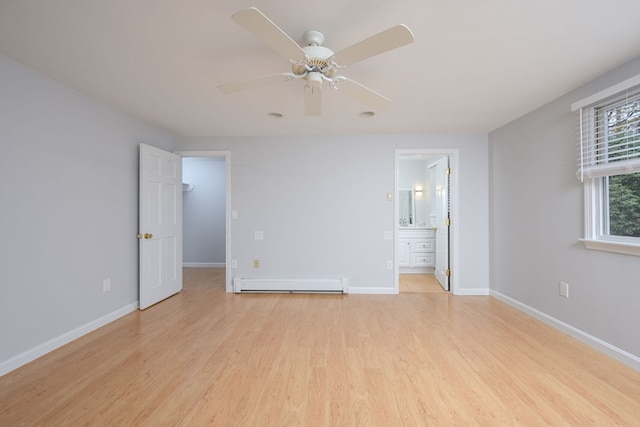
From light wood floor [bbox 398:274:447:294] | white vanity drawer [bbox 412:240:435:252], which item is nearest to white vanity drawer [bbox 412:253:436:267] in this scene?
white vanity drawer [bbox 412:240:435:252]

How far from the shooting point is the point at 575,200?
250 centimetres

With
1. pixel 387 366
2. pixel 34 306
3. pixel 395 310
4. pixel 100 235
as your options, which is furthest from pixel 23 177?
pixel 395 310

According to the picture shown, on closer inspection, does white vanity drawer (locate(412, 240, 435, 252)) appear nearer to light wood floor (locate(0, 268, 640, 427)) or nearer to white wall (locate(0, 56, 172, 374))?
light wood floor (locate(0, 268, 640, 427))

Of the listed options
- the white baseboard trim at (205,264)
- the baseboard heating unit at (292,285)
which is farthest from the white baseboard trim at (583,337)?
the white baseboard trim at (205,264)

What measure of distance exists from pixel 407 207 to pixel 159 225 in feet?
15.2

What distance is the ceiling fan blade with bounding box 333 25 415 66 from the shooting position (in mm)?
1253

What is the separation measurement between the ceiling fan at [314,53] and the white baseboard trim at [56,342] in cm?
255

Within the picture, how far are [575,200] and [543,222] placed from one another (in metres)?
0.43

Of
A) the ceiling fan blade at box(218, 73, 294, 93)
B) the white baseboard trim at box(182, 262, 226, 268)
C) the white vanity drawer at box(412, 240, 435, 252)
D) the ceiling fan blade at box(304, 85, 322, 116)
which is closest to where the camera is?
the ceiling fan blade at box(218, 73, 294, 93)

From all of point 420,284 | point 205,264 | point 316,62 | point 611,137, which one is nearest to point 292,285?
point 420,284

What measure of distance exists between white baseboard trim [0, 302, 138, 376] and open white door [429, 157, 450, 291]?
4.29 meters

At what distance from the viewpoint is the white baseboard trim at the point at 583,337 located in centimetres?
201

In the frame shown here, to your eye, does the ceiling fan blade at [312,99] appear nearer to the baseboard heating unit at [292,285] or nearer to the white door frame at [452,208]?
the white door frame at [452,208]

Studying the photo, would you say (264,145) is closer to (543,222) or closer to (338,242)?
(338,242)
